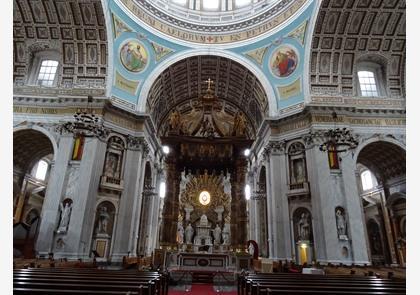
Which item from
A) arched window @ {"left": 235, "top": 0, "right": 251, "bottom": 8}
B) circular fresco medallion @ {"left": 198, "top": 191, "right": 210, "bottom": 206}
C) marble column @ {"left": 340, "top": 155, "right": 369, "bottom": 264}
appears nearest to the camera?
marble column @ {"left": 340, "top": 155, "right": 369, "bottom": 264}

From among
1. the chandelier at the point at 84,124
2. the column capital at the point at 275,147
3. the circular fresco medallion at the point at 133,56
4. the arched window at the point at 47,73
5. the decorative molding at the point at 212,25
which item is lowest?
the chandelier at the point at 84,124

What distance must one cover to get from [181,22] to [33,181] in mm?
14939

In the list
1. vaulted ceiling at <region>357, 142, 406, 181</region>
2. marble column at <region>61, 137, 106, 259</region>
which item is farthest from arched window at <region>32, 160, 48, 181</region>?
vaulted ceiling at <region>357, 142, 406, 181</region>

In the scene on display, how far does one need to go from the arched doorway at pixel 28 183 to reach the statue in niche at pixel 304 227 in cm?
1280

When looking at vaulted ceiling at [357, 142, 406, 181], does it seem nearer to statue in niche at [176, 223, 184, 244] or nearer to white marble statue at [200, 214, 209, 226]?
white marble statue at [200, 214, 209, 226]

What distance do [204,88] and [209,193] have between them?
1074cm

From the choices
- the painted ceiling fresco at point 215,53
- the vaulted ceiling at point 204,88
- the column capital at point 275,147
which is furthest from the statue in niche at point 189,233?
the painted ceiling fresco at point 215,53

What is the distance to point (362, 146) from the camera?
15.0 m

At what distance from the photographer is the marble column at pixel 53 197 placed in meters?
12.7

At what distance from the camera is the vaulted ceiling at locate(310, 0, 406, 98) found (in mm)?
14898

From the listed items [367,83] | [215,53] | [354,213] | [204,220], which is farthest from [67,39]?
[204,220]

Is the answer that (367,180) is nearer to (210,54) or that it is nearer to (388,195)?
(388,195)

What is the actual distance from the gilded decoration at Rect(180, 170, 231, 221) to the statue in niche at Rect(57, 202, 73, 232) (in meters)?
14.2

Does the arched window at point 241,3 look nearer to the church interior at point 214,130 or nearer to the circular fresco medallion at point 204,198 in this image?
the church interior at point 214,130
